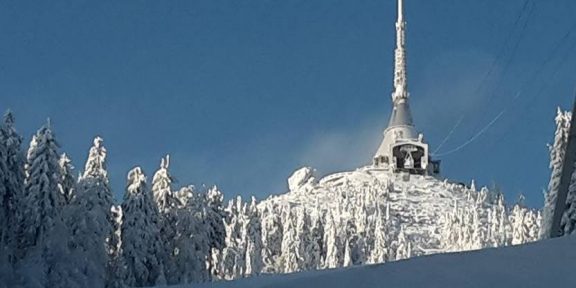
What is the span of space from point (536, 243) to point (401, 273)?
2243 mm

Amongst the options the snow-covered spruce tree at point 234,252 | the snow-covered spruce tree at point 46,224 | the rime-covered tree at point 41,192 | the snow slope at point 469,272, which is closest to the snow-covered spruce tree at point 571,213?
the snow-covered spruce tree at point 46,224

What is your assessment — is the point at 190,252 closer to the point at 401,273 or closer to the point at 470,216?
the point at 401,273

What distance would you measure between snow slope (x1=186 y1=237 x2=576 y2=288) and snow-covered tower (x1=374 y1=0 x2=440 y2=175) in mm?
159988

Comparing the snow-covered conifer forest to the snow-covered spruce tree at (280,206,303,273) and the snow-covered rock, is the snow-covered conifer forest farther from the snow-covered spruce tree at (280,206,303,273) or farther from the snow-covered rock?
the snow-covered rock

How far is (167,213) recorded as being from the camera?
48375 mm

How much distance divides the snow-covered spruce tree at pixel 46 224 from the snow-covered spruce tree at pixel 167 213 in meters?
7.78

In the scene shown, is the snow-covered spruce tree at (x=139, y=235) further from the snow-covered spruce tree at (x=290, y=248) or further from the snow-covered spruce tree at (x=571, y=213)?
the snow-covered spruce tree at (x=290, y=248)

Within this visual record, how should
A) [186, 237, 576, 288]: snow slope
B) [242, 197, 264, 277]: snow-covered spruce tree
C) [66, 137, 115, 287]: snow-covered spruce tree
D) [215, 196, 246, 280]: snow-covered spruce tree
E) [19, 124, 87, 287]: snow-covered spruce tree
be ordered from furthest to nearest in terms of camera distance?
1. [242, 197, 264, 277]: snow-covered spruce tree
2. [215, 196, 246, 280]: snow-covered spruce tree
3. [66, 137, 115, 287]: snow-covered spruce tree
4. [19, 124, 87, 287]: snow-covered spruce tree
5. [186, 237, 576, 288]: snow slope

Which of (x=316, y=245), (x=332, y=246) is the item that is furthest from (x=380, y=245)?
(x=332, y=246)

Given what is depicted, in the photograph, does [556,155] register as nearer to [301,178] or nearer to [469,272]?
[469,272]

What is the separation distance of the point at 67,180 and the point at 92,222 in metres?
3.63

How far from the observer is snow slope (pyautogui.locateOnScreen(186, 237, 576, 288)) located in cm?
1005

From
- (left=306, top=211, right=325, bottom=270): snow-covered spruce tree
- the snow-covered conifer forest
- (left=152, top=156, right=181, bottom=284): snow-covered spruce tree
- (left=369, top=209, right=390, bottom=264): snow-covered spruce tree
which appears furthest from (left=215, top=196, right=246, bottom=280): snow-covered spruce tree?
(left=152, top=156, right=181, bottom=284): snow-covered spruce tree

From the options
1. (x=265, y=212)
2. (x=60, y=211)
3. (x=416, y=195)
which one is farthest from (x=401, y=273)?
(x=416, y=195)
